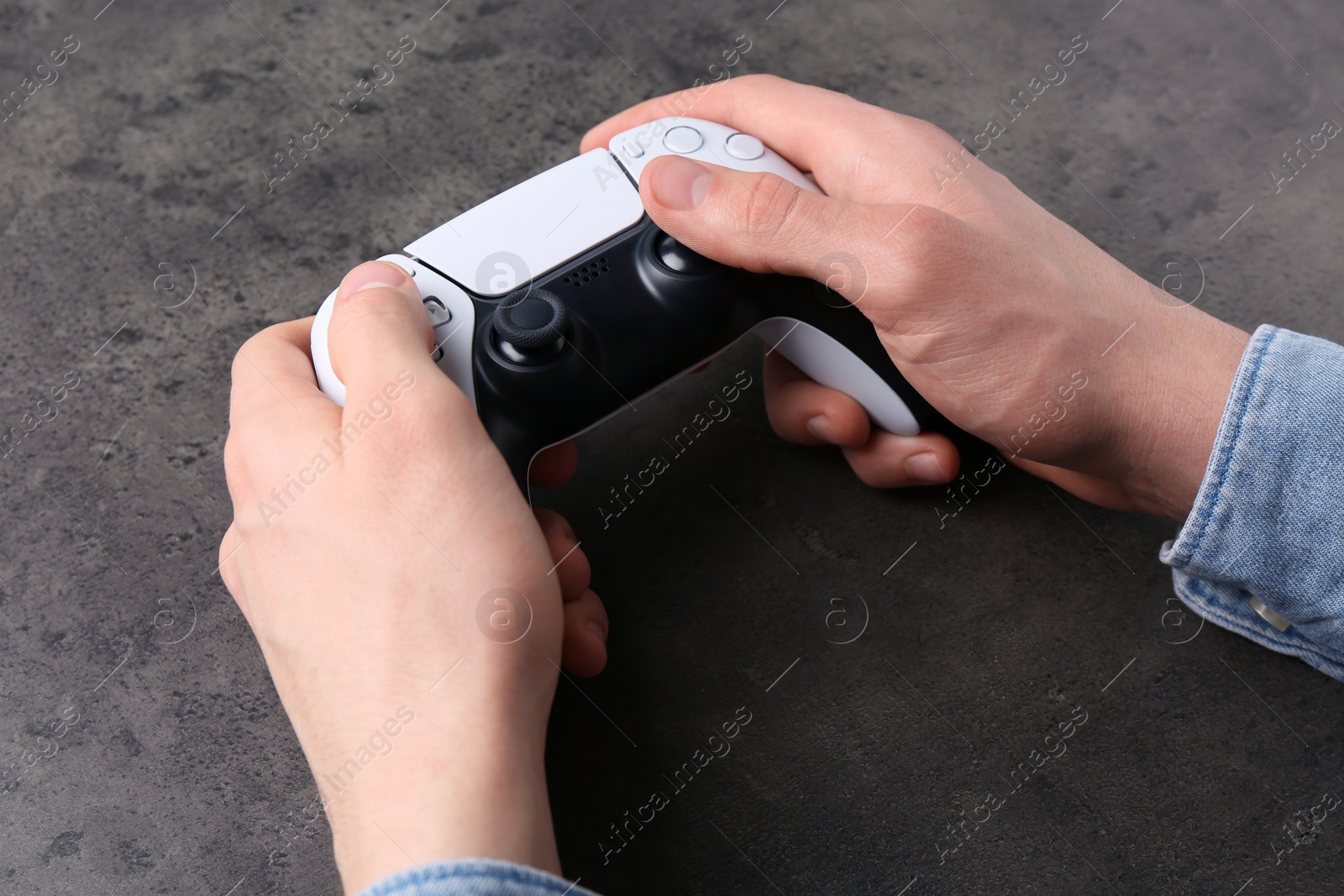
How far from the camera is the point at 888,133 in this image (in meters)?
0.88

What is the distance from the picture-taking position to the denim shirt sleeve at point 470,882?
0.51m

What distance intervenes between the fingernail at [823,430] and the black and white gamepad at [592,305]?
0.17ft

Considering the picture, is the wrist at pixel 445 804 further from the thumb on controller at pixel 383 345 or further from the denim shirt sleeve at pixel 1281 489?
the denim shirt sleeve at pixel 1281 489

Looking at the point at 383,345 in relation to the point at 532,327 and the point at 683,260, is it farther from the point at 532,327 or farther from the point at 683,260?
the point at 683,260

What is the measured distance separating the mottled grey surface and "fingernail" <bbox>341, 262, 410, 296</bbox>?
265 mm

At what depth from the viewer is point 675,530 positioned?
869 mm

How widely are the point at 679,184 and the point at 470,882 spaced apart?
0.53m

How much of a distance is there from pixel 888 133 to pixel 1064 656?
49cm

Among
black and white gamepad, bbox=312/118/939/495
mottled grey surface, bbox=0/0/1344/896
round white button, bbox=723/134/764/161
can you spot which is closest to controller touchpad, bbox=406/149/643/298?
black and white gamepad, bbox=312/118/939/495

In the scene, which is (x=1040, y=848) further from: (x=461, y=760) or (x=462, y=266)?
(x=462, y=266)

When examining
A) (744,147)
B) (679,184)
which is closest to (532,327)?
(679,184)

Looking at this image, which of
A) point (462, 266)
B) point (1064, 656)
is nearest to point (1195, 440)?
point (1064, 656)

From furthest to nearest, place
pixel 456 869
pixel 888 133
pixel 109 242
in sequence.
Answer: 1. pixel 109 242
2. pixel 888 133
3. pixel 456 869

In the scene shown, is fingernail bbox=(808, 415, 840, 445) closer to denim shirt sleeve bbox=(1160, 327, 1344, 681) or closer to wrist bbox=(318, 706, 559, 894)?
denim shirt sleeve bbox=(1160, 327, 1344, 681)
